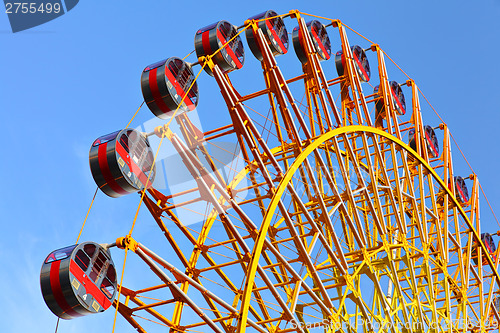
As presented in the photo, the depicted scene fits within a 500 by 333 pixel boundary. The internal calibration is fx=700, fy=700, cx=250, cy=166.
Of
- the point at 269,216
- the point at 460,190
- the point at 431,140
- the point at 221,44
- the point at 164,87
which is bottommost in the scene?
the point at 269,216

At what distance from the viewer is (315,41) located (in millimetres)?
23906

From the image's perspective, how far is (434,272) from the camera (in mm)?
27328

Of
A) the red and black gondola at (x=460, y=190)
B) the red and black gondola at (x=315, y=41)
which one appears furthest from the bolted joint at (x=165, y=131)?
the red and black gondola at (x=460, y=190)

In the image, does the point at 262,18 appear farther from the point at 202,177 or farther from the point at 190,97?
the point at 202,177

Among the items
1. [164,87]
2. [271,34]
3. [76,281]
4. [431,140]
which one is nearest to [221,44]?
[271,34]

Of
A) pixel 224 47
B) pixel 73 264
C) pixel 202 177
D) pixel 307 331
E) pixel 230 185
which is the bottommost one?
pixel 73 264

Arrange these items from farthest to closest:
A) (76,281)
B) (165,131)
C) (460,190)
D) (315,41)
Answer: (460,190) < (315,41) < (165,131) < (76,281)

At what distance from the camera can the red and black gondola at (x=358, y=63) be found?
86.4 feet

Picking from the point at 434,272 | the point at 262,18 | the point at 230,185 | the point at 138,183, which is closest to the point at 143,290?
the point at 138,183

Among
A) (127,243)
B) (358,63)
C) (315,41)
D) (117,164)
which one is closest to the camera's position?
(127,243)

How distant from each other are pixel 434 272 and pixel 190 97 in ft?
42.7

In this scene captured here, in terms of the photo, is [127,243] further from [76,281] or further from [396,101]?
[396,101]

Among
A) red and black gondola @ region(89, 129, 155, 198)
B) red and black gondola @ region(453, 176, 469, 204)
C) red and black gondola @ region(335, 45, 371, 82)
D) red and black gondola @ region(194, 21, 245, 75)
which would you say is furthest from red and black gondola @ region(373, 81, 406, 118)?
red and black gondola @ region(89, 129, 155, 198)

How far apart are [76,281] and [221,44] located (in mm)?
8570
